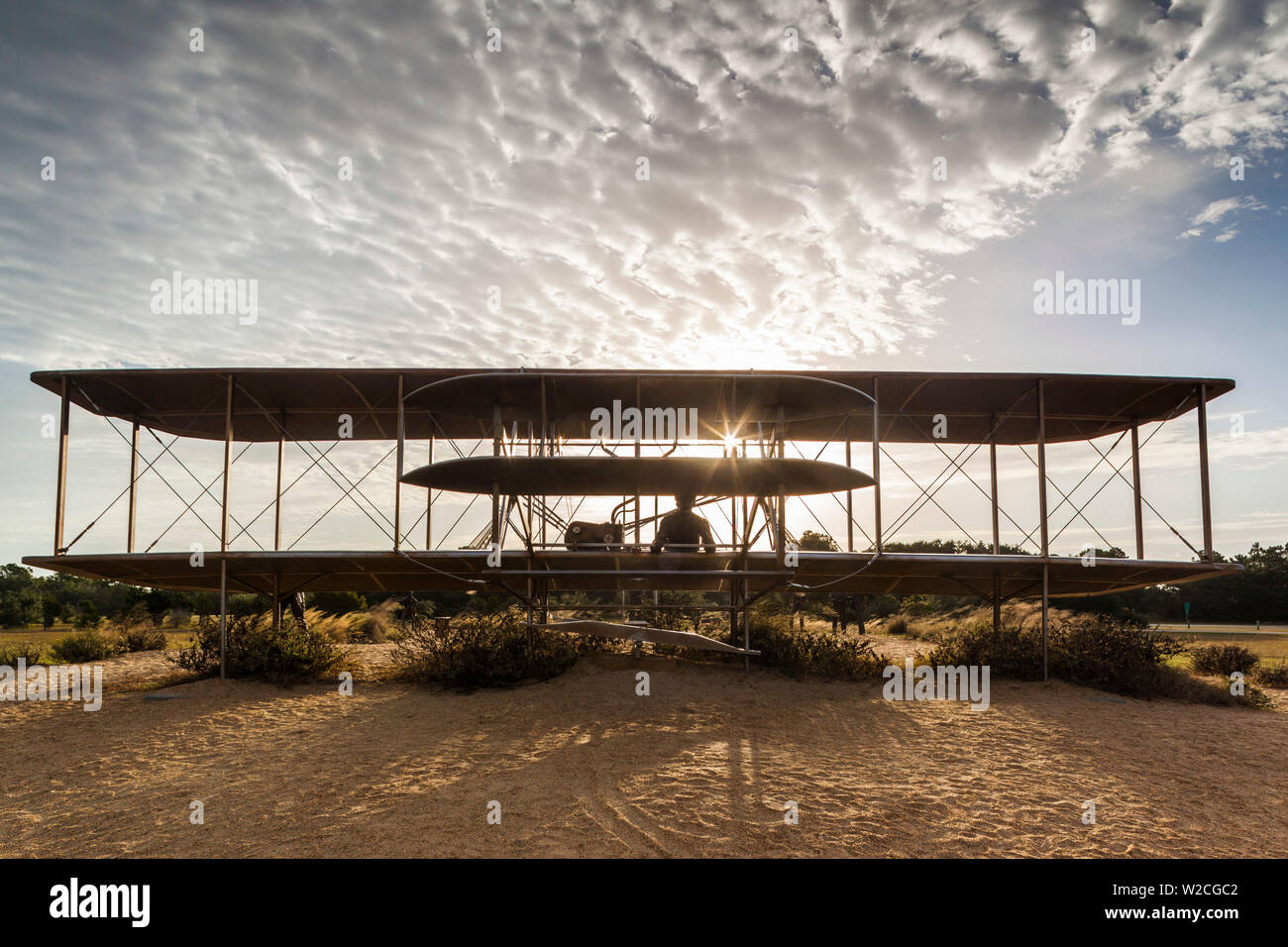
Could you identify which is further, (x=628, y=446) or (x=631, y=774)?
(x=628, y=446)

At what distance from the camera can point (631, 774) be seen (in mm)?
9289

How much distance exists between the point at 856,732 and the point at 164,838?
32.7ft

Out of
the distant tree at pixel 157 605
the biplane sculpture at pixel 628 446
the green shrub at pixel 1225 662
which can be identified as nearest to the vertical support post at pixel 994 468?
the biplane sculpture at pixel 628 446

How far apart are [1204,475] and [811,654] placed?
949 centimetres

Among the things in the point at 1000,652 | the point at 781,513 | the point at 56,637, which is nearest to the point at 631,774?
the point at 781,513

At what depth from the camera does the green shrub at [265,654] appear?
15.7 metres

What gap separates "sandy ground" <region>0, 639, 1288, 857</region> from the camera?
23.7 feet

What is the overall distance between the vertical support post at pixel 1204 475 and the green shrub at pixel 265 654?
2021cm

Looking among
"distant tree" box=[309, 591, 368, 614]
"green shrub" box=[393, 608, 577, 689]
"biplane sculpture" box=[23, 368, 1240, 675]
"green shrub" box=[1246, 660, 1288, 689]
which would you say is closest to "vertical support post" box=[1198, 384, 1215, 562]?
"biplane sculpture" box=[23, 368, 1240, 675]

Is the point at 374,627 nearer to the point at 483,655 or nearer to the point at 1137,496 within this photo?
the point at 483,655

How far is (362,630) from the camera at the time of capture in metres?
28.4

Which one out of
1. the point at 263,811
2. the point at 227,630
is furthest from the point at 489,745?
the point at 227,630

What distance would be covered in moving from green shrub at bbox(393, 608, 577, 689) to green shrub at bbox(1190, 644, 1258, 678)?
18704 millimetres

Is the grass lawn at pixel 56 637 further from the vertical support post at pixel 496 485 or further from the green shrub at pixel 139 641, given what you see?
the vertical support post at pixel 496 485
